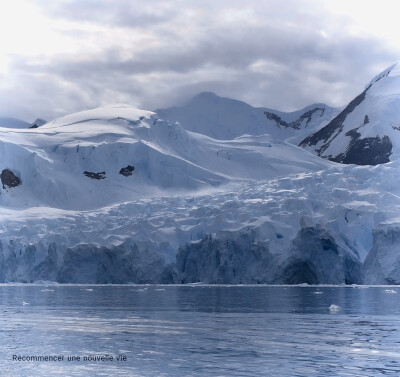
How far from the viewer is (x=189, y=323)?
30062mm

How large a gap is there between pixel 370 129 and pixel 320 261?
307ft

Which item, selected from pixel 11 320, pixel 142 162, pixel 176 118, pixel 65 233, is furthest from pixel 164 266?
pixel 176 118

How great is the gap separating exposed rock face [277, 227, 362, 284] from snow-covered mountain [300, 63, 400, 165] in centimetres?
6502

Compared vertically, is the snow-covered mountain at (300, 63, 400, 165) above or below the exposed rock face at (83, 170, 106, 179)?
above

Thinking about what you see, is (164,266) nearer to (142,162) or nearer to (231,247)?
(231,247)

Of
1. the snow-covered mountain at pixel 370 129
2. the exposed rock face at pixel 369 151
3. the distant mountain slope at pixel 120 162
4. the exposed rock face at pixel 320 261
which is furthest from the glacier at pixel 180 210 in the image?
the snow-covered mountain at pixel 370 129

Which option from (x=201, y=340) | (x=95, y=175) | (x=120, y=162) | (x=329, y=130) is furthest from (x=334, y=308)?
(x=329, y=130)

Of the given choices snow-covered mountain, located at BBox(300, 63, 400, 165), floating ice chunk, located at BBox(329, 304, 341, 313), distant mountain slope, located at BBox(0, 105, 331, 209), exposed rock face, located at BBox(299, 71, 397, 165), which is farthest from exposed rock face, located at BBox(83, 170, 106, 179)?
floating ice chunk, located at BBox(329, 304, 341, 313)

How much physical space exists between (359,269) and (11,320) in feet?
122

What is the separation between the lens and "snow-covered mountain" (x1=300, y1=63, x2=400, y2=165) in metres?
140

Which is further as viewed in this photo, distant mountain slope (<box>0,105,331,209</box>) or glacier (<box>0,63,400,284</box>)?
distant mountain slope (<box>0,105,331,209</box>)

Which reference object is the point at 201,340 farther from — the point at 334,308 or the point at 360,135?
the point at 360,135

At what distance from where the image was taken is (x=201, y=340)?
24297 millimetres

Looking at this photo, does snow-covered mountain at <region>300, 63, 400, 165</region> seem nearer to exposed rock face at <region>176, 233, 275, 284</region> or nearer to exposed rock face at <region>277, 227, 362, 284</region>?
exposed rock face at <region>277, 227, 362, 284</region>
